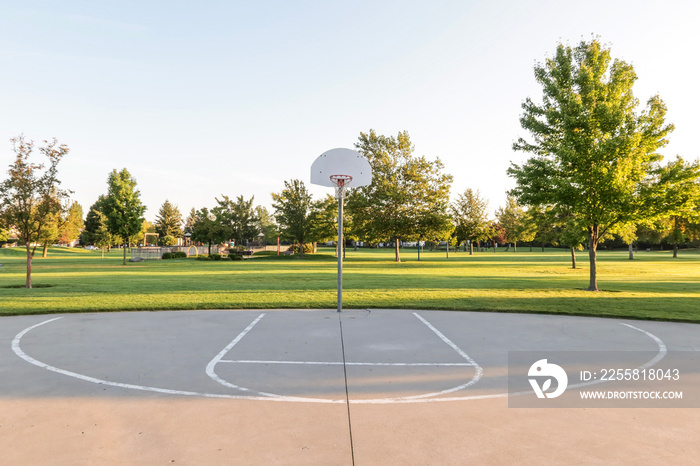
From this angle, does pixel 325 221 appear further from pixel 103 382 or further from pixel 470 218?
pixel 103 382

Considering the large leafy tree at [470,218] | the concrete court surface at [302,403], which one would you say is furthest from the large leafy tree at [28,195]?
the large leafy tree at [470,218]

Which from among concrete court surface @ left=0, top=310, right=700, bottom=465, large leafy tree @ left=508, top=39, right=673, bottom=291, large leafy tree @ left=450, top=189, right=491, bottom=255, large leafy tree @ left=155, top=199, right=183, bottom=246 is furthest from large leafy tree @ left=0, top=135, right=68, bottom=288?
large leafy tree @ left=155, top=199, right=183, bottom=246

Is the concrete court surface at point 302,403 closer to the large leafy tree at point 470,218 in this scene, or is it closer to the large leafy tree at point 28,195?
the large leafy tree at point 28,195

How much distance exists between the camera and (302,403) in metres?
4.34

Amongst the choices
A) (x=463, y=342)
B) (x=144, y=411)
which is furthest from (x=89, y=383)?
(x=463, y=342)

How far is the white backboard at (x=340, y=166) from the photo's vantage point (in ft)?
42.7

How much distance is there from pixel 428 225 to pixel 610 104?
23.3 meters

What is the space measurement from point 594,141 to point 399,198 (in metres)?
22.0

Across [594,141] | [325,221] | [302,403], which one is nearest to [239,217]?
[325,221]

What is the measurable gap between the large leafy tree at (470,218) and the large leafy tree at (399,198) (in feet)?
54.0

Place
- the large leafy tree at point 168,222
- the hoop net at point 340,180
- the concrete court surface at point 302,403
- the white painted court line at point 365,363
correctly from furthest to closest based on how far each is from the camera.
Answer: the large leafy tree at point 168,222 → the hoop net at point 340,180 → the white painted court line at point 365,363 → the concrete court surface at point 302,403

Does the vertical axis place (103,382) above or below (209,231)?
below

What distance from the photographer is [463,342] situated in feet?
23.7

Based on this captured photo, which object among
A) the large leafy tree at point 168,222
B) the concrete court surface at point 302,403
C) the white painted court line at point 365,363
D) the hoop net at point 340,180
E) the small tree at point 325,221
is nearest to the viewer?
the concrete court surface at point 302,403
